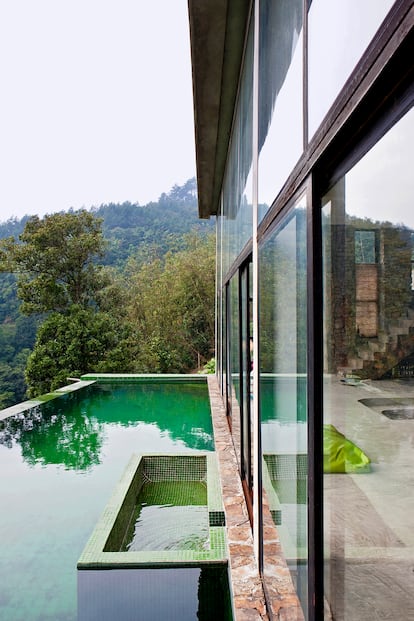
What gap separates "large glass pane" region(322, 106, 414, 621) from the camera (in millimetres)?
749

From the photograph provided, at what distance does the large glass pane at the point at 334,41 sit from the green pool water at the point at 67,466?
9.45ft

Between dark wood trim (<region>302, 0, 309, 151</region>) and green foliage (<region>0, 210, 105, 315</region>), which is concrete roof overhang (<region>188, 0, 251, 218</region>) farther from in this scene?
green foliage (<region>0, 210, 105, 315</region>)

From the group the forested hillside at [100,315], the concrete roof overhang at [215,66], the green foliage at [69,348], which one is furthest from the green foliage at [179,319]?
the concrete roof overhang at [215,66]

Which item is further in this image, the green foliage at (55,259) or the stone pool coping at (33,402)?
the green foliage at (55,259)

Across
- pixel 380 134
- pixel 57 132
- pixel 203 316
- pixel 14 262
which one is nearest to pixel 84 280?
pixel 14 262

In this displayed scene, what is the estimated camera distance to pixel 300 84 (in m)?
1.48

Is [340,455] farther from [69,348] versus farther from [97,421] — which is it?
[69,348]

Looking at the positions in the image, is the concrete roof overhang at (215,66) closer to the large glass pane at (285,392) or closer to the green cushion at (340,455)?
the large glass pane at (285,392)

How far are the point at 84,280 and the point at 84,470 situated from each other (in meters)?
11.0

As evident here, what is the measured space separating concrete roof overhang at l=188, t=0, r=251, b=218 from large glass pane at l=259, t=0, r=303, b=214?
975mm

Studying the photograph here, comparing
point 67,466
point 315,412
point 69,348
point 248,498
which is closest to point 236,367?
point 248,498

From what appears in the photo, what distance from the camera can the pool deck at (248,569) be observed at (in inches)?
66.4

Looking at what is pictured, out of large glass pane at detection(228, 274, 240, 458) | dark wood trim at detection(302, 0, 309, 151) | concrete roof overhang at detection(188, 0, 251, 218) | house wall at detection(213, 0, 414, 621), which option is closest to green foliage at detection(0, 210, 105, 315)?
concrete roof overhang at detection(188, 0, 251, 218)

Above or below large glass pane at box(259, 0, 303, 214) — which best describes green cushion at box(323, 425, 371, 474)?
below
